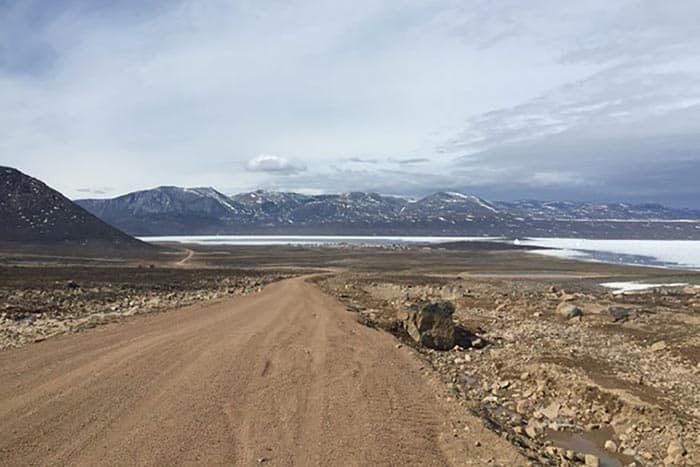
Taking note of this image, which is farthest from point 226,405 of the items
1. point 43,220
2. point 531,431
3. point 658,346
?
point 43,220

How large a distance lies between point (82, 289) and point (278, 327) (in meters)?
20.3

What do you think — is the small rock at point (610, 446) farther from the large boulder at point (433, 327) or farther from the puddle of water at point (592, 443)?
the large boulder at point (433, 327)

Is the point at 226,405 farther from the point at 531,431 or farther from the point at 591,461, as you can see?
the point at 591,461

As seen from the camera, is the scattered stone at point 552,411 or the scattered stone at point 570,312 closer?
the scattered stone at point 552,411

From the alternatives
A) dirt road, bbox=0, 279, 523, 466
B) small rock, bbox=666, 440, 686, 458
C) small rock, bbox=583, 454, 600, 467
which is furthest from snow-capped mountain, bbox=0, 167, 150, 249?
small rock, bbox=666, 440, 686, 458

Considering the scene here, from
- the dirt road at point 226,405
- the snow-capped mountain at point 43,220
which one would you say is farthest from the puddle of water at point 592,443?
the snow-capped mountain at point 43,220

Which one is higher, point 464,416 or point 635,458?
point 464,416

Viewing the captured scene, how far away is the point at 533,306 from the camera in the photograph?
2855cm

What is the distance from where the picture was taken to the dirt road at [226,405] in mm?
7828

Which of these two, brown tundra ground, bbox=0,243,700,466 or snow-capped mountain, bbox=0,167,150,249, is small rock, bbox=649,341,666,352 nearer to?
brown tundra ground, bbox=0,243,700,466

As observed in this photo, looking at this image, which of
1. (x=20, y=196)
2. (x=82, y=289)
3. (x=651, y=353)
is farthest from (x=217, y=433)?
(x=20, y=196)

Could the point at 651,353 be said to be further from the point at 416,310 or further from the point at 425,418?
the point at 425,418

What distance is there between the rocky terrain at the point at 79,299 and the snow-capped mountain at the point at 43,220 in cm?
7102

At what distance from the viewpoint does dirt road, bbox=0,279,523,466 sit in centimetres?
783
